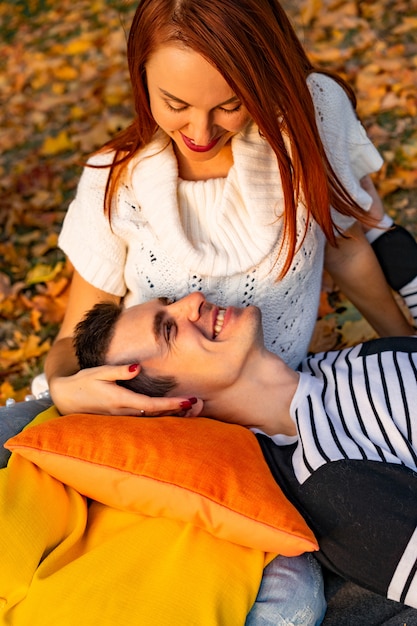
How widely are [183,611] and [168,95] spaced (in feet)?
4.87

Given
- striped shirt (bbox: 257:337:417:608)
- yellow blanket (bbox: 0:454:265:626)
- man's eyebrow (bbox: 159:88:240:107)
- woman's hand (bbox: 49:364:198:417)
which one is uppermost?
man's eyebrow (bbox: 159:88:240:107)

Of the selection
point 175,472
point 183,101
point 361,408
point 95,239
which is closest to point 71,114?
point 95,239

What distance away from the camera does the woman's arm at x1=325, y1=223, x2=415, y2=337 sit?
117 inches

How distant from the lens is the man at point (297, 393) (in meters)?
2.09

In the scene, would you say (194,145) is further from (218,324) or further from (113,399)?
(113,399)

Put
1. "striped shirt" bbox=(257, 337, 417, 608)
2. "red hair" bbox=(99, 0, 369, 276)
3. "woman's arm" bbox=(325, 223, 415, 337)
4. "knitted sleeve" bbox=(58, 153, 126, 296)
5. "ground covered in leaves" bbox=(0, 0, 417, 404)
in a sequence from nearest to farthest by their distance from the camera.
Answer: "striped shirt" bbox=(257, 337, 417, 608) → "red hair" bbox=(99, 0, 369, 276) → "knitted sleeve" bbox=(58, 153, 126, 296) → "woman's arm" bbox=(325, 223, 415, 337) → "ground covered in leaves" bbox=(0, 0, 417, 404)

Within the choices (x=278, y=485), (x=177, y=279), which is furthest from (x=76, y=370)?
(x=278, y=485)

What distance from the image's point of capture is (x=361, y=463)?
2.12 metres

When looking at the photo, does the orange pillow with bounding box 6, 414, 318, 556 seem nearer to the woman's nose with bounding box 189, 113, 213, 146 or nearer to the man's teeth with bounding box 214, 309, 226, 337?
the man's teeth with bounding box 214, 309, 226, 337

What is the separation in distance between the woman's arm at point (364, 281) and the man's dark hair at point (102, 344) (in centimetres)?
96

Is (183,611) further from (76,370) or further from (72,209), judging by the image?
(72,209)

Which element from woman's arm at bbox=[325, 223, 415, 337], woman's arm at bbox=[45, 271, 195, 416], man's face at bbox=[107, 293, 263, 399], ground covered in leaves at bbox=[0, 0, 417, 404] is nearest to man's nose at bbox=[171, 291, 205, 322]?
man's face at bbox=[107, 293, 263, 399]

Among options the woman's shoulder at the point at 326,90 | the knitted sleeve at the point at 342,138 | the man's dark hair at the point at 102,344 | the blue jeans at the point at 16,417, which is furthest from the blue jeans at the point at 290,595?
the woman's shoulder at the point at 326,90

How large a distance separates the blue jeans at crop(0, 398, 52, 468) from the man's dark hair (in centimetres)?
25
